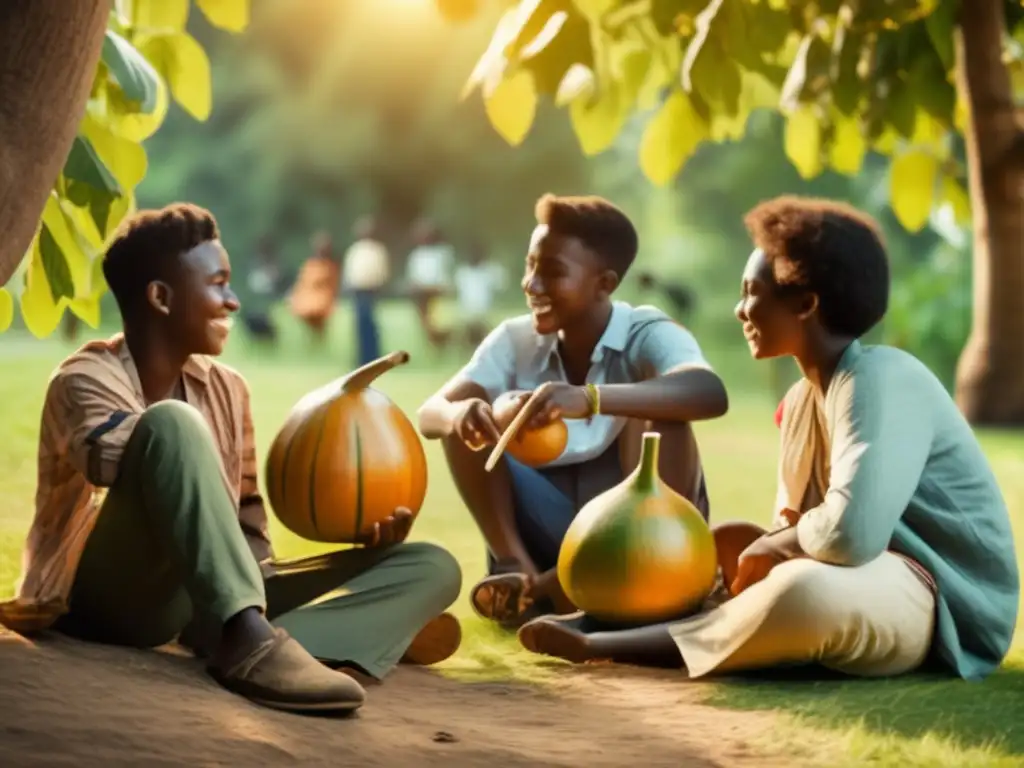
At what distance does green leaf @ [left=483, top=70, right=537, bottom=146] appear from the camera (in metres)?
5.63

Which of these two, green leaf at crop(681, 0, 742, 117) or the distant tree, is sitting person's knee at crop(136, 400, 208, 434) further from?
green leaf at crop(681, 0, 742, 117)

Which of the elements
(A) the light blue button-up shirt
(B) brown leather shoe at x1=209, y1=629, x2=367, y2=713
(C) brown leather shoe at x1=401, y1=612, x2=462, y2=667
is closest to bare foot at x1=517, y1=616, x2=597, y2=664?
(C) brown leather shoe at x1=401, y1=612, x2=462, y2=667

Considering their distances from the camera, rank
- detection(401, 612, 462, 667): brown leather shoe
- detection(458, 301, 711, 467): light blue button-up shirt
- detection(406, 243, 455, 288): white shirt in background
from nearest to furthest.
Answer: detection(401, 612, 462, 667): brown leather shoe
detection(458, 301, 711, 467): light blue button-up shirt
detection(406, 243, 455, 288): white shirt in background

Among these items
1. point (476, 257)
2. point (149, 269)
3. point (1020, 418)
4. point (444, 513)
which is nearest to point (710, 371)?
point (149, 269)

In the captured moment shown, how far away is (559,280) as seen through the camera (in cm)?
537

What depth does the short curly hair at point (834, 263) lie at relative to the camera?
474 centimetres

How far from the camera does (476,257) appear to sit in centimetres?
2445

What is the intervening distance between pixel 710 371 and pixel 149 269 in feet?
5.73

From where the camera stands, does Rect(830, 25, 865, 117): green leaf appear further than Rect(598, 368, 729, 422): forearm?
Yes

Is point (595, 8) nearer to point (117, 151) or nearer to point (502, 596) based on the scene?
point (117, 151)

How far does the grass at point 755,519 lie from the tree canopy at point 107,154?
1038mm

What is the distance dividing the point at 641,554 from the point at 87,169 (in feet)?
6.48

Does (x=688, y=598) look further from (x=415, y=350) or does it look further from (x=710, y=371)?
(x=415, y=350)

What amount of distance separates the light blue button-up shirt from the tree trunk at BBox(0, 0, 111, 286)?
6.19ft
